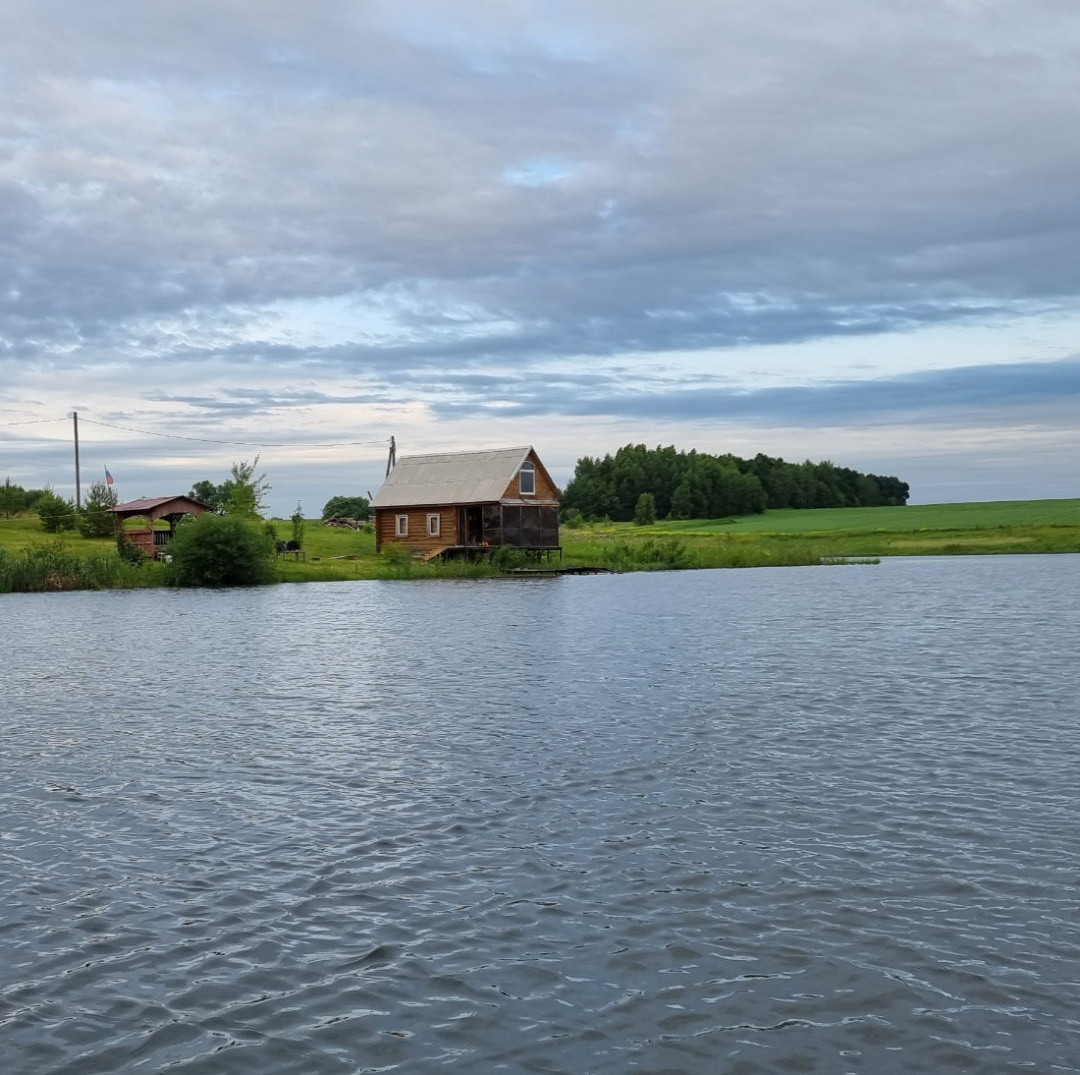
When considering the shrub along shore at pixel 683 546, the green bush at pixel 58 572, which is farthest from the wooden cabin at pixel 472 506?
the green bush at pixel 58 572

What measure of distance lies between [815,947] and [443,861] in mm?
4036

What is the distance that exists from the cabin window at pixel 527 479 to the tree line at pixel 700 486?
3202 inches

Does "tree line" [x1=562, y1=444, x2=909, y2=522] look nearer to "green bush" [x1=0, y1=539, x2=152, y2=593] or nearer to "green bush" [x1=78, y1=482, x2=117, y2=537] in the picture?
"green bush" [x1=78, y1=482, x2=117, y2=537]

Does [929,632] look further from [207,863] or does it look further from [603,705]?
[207,863]

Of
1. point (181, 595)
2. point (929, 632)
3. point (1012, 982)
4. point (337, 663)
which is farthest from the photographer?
point (181, 595)

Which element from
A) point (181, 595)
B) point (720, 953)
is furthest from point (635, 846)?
point (181, 595)

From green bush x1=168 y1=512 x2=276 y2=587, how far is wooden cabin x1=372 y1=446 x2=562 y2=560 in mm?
14529

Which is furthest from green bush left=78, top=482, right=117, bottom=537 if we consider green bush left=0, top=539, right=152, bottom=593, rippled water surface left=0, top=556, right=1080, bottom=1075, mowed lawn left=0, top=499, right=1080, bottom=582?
rippled water surface left=0, top=556, right=1080, bottom=1075

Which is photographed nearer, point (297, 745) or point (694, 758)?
point (694, 758)

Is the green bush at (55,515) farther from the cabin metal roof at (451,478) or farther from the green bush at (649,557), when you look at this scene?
the green bush at (649,557)

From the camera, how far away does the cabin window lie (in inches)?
2990

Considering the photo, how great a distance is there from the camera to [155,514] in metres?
72.2

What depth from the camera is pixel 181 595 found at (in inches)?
2175

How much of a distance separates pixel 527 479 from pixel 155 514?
78.3ft
